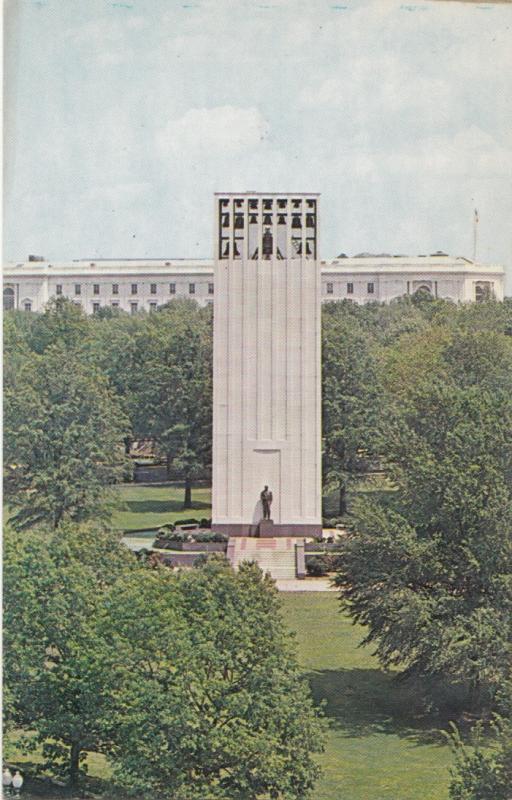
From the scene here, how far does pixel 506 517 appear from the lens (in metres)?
4.96

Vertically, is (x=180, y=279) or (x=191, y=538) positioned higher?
(x=180, y=279)

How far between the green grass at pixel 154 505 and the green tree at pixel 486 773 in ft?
6.18

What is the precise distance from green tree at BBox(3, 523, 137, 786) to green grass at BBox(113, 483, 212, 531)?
899mm

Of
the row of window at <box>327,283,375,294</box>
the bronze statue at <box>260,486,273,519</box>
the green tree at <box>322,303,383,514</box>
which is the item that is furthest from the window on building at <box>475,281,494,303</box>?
the bronze statue at <box>260,486,273,519</box>

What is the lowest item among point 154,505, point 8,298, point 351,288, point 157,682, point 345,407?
point 157,682

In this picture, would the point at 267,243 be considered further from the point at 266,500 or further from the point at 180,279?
the point at 266,500

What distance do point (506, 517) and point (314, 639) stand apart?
0.97 m

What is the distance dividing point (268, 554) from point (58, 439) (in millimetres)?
1133

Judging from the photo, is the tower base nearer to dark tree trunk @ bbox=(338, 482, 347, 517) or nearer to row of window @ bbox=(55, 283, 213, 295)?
dark tree trunk @ bbox=(338, 482, 347, 517)

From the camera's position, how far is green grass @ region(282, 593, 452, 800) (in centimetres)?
441

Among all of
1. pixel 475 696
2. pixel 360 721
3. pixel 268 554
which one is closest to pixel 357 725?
pixel 360 721

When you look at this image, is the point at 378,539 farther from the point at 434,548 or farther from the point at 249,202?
the point at 249,202

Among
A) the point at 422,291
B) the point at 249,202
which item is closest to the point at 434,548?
the point at 249,202

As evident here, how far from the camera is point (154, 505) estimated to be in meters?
6.19
